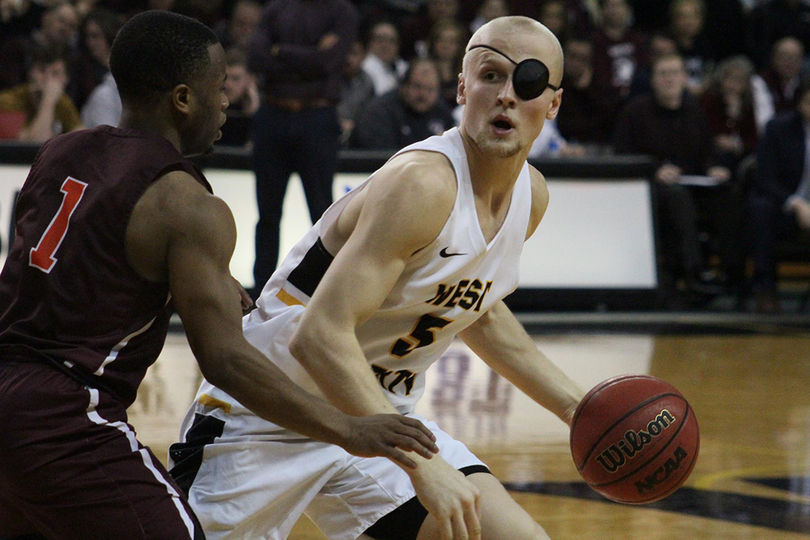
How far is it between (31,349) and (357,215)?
844 millimetres

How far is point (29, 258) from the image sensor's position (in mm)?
2367

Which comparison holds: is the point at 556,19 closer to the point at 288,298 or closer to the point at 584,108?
the point at 584,108

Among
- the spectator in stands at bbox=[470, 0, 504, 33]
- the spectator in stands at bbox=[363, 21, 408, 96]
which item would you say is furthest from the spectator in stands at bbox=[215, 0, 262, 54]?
the spectator in stands at bbox=[470, 0, 504, 33]

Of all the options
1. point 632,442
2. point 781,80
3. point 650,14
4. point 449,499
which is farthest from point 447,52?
point 449,499

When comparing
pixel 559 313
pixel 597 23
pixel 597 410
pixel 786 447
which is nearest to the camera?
pixel 597 410

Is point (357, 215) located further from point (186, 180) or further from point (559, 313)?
point (559, 313)

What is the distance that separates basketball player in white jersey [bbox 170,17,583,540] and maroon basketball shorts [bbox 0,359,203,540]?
0.46 metres

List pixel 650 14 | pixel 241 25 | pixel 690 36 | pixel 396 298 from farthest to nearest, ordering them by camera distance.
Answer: pixel 650 14 → pixel 690 36 → pixel 241 25 → pixel 396 298

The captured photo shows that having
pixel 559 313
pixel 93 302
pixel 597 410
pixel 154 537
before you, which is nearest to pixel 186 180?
pixel 93 302

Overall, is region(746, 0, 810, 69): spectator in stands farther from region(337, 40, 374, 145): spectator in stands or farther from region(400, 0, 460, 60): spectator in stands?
region(337, 40, 374, 145): spectator in stands

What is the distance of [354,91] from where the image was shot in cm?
1045

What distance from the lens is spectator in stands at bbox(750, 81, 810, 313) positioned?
9.76m

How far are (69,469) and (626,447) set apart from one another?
139cm

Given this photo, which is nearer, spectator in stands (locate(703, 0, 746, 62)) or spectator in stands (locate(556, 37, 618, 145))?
spectator in stands (locate(556, 37, 618, 145))
